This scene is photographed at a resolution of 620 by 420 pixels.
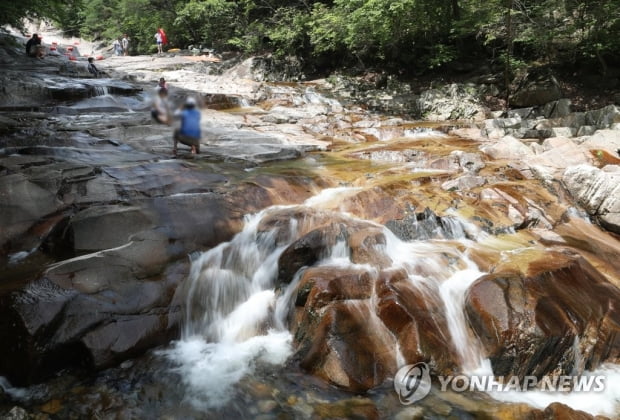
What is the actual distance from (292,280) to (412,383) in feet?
7.34

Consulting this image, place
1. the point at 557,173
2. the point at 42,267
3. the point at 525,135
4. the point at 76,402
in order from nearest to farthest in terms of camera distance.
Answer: the point at 76,402 → the point at 42,267 → the point at 557,173 → the point at 525,135

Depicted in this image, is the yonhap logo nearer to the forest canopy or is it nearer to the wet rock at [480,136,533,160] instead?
the wet rock at [480,136,533,160]

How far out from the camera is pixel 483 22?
673 inches

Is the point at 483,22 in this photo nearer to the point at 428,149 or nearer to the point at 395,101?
the point at 395,101

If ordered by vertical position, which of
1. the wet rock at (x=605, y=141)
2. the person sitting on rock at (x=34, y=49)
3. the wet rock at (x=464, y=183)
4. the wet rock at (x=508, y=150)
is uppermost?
the person sitting on rock at (x=34, y=49)

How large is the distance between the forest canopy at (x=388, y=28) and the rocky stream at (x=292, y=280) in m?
7.49

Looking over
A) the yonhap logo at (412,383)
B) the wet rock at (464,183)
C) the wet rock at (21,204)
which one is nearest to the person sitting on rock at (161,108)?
the wet rock at (21,204)

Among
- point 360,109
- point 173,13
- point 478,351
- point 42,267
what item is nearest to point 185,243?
point 42,267

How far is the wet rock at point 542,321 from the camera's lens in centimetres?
483

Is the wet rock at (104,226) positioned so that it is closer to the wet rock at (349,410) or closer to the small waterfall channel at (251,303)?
the small waterfall channel at (251,303)

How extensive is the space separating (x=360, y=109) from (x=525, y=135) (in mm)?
7112

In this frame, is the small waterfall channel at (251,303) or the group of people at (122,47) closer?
the small waterfall channel at (251,303)

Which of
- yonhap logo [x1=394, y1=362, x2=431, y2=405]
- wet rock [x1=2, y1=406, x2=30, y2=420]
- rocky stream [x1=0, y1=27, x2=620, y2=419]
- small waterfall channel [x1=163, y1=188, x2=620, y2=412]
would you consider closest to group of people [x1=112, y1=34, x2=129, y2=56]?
rocky stream [x1=0, y1=27, x2=620, y2=419]

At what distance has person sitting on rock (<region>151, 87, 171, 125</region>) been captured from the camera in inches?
224
